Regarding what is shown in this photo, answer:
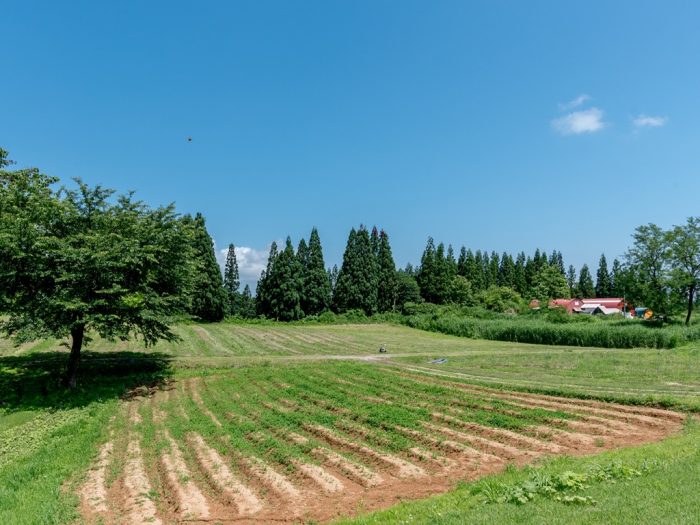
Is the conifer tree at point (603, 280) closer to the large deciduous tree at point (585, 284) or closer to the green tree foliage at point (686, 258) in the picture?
the large deciduous tree at point (585, 284)

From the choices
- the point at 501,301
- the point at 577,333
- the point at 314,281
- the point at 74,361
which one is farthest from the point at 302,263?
the point at 74,361

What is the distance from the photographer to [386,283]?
9169 cm

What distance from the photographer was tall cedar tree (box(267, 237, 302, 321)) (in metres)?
76.4

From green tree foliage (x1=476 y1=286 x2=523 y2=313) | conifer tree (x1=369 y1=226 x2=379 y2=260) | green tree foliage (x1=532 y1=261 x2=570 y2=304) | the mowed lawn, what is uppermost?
conifer tree (x1=369 y1=226 x2=379 y2=260)

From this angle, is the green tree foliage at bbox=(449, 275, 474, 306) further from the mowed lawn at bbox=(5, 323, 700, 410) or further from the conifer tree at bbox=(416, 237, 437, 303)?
the mowed lawn at bbox=(5, 323, 700, 410)

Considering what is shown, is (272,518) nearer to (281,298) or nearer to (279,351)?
Result: (279,351)

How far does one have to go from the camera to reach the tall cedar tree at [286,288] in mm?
76356

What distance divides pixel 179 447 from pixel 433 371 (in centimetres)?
1657

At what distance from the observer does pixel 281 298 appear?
76.5m

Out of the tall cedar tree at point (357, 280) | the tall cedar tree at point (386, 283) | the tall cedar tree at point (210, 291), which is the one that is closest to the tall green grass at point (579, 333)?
the tall cedar tree at point (357, 280)

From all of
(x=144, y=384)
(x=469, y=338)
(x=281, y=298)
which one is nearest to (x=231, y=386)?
(x=144, y=384)

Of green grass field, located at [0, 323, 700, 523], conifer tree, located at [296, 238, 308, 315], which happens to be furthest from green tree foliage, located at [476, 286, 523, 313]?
green grass field, located at [0, 323, 700, 523]

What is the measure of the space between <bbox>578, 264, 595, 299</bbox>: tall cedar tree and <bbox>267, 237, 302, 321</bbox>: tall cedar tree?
94.0 m

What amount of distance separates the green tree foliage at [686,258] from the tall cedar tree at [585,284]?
258ft
